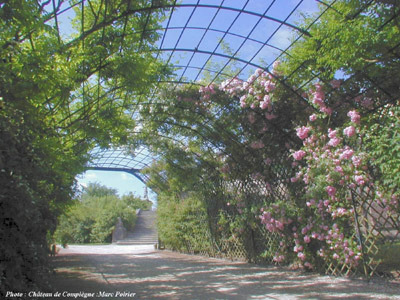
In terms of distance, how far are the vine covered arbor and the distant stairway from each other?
12.3m

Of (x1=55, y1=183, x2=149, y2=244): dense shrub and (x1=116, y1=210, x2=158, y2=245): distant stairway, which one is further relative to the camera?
(x1=55, y1=183, x2=149, y2=244): dense shrub

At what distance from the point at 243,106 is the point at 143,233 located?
18.2m

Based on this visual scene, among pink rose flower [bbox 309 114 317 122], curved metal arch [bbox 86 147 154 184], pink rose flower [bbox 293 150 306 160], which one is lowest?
pink rose flower [bbox 293 150 306 160]

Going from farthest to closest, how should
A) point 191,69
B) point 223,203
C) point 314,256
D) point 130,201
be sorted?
point 130,201, point 223,203, point 191,69, point 314,256

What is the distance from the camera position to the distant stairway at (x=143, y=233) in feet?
68.4

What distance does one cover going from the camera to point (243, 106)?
710 cm

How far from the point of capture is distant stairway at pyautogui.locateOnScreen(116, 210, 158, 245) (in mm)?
20859

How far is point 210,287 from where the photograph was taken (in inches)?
212

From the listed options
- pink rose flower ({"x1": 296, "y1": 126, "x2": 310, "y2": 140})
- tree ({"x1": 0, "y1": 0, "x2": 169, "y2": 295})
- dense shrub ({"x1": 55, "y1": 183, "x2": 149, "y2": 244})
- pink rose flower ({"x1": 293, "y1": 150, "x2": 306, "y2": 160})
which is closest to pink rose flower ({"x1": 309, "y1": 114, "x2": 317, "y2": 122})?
pink rose flower ({"x1": 296, "y1": 126, "x2": 310, "y2": 140})

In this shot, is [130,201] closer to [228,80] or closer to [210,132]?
[210,132]

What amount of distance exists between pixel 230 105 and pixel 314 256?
395cm

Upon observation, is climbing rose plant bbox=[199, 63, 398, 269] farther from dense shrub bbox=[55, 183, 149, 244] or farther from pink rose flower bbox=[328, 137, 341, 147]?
dense shrub bbox=[55, 183, 149, 244]

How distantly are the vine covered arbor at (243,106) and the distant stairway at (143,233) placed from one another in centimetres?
1229

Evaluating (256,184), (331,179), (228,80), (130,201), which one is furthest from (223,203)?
(130,201)
